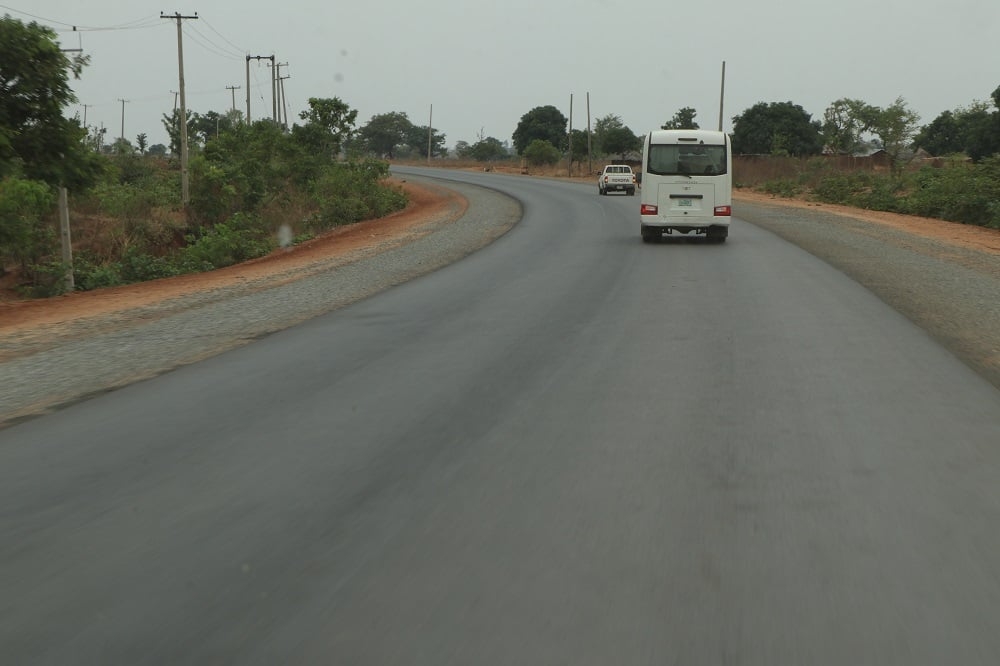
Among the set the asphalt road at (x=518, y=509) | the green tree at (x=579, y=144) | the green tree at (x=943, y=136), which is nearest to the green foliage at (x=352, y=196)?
the asphalt road at (x=518, y=509)

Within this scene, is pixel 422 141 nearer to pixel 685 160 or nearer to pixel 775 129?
pixel 775 129

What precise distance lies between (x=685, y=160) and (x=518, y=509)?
58.9 feet

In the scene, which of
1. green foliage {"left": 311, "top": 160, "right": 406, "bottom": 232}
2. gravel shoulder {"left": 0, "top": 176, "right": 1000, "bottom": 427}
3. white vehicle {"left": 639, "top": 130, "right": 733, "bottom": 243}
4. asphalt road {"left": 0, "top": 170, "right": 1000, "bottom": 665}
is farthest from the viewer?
green foliage {"left": 311, "top": 160, "right": 406, "bottom": 232}

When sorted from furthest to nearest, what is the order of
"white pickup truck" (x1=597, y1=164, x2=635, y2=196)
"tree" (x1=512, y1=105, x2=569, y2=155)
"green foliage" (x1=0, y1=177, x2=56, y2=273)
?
1. "tree" (x1=512, y1=105, x2=569, y2=155)
2. "white pickup truck" (x1=597, y1=164, x2=635, y2=196)
3. "green foliage" (x1=0, y1=177, x2=56, y2=273)

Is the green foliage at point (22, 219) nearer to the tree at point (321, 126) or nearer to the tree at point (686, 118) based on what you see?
the tree at point (321, 126)

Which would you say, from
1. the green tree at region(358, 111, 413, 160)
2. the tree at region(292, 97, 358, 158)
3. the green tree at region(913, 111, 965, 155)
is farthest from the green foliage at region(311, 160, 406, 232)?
the green tree at region(358, 111, 413, 160)

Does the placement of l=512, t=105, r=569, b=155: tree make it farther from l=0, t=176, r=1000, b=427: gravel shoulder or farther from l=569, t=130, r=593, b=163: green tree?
l=0, t=176, r=1000, b=427: gravel shoulder

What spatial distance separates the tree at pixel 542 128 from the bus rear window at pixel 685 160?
86755mm

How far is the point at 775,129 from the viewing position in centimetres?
8612

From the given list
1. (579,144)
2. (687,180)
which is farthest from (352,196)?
(579,144)

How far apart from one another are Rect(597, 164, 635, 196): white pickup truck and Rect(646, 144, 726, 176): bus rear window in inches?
1007

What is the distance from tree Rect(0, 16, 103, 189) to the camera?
58.3ft

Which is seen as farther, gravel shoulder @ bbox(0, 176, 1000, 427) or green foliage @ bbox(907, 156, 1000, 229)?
green foliage @ bbox(907, 156, 1000, 229)

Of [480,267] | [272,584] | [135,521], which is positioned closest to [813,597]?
[272,584]
